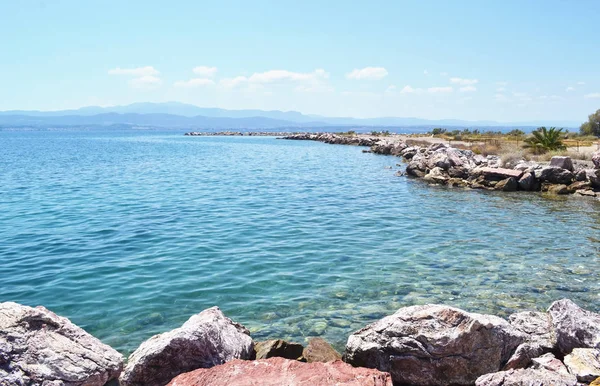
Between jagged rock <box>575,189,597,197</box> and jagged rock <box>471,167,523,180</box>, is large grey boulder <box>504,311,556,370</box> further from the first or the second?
A: jagged rock <box>471,167,523,180</box>

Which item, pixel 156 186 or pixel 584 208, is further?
pixel 156 186

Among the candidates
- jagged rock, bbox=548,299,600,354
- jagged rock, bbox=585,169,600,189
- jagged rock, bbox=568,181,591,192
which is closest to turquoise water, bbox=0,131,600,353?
jagged rock, bbox=548,299,600,354

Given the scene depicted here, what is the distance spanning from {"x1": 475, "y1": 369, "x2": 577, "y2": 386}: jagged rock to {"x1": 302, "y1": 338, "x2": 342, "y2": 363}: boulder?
2.37 metres

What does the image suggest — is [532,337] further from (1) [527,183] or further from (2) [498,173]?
(2) [498,173]

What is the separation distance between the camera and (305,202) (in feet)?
84.8

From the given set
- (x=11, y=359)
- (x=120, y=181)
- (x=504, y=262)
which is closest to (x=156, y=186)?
(x=120, y=181)

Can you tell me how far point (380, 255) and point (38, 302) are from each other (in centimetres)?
996

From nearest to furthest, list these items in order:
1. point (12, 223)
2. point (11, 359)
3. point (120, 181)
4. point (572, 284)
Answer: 1. point (11, 359)
2. point (572, 284)
3. point (12, 223)
4. point (120, 181)

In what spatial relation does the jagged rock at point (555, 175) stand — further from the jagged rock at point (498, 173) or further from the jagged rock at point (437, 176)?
the jagged rock at point (437, 176)

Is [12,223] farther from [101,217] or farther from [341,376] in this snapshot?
[341,376]

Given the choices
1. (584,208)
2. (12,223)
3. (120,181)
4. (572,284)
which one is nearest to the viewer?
(572,284)

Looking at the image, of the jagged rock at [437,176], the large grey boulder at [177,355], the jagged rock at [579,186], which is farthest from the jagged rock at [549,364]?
the jagged rock at [437,176]

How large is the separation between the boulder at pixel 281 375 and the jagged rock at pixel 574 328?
3.71 metres

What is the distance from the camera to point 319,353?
7.74m
